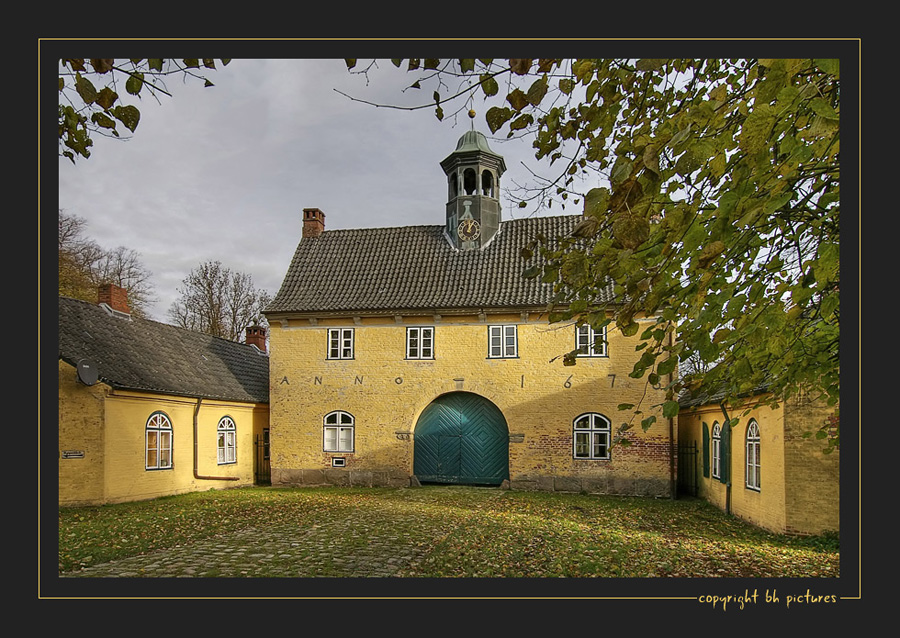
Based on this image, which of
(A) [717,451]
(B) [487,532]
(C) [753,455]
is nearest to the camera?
(B) [487,532]

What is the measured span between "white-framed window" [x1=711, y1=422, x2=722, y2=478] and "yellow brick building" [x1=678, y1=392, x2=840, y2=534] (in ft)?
0.93

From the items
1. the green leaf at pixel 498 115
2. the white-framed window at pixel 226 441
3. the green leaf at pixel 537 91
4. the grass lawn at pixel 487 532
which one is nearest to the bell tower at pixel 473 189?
the grass lawn at pixel 487 532

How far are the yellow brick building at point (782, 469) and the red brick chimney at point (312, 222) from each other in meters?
13.7

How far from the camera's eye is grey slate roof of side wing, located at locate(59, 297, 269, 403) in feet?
47.3

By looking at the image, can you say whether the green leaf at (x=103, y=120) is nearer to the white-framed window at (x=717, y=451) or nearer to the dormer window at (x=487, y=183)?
the white-framed window at (x=717, y=451)

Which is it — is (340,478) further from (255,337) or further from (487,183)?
(487,183)

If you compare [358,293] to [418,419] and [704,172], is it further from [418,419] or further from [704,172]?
[704,172]

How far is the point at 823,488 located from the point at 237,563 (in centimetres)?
868

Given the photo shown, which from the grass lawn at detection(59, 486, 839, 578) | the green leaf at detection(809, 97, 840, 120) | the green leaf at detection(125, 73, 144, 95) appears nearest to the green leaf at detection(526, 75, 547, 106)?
the green leaf at detection(809, 97, 840, 120)

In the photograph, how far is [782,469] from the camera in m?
10.1

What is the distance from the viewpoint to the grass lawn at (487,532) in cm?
738

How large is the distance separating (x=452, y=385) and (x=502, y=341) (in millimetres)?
1887

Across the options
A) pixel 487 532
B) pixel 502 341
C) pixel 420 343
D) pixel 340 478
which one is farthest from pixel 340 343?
pixel 487 532

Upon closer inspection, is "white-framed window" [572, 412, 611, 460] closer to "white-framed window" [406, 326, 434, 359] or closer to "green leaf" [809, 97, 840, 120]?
"white-framed window" [406, 326, 434, 359]
